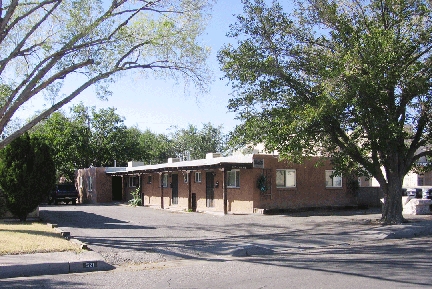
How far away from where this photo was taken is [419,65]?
50.9ft

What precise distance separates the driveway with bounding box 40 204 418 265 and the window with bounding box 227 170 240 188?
3.22 metres

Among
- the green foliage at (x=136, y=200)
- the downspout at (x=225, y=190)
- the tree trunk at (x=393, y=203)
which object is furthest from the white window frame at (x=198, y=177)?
the tree trunk at (x=393, y=203)

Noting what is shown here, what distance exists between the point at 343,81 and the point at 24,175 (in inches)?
491

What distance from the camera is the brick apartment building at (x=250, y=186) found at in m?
24.0

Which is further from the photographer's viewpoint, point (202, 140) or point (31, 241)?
point (202, 140)

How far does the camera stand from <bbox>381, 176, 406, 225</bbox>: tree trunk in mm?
18080

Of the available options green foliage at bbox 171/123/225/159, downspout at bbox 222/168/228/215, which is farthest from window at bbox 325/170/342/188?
green foliage at bbox 171/123/225/159

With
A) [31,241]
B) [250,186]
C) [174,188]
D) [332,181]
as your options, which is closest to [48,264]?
[31,241]

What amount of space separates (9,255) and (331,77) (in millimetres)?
10705

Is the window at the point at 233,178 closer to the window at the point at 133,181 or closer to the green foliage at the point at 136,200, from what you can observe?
the green foliage at the point at 136,200

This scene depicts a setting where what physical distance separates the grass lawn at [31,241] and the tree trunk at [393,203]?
11786 mm

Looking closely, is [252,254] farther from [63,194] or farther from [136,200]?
[63,194]

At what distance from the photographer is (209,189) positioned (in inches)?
1059

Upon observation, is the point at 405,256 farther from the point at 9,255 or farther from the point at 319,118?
the point at 9,255
